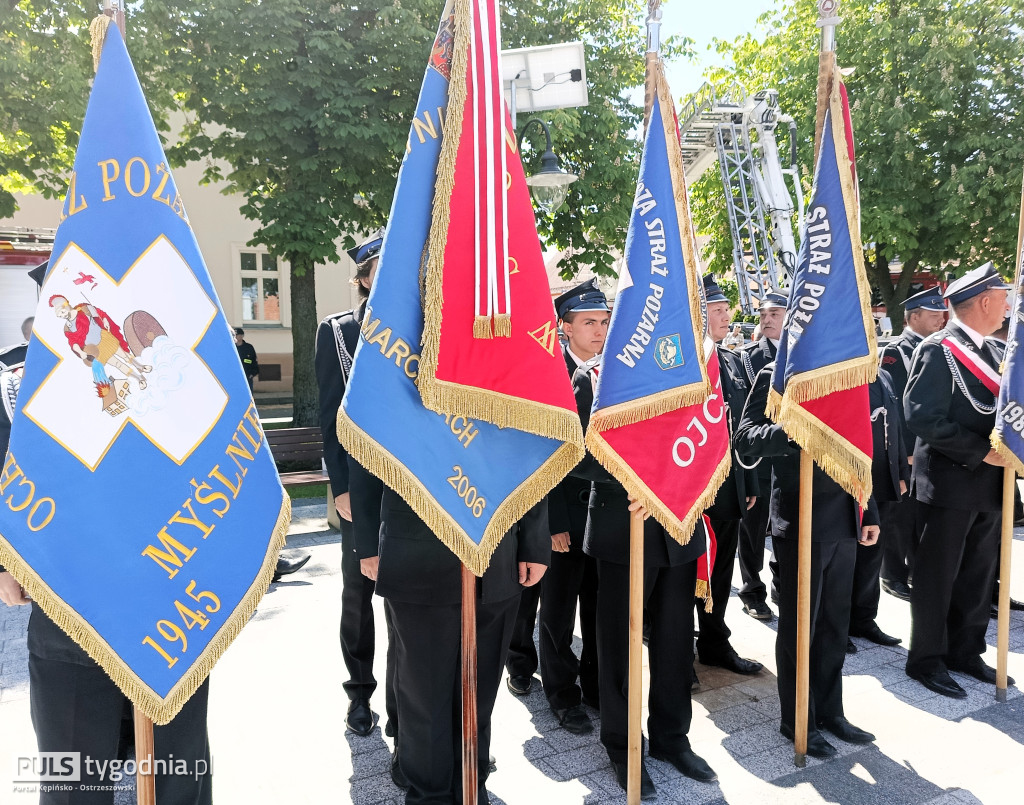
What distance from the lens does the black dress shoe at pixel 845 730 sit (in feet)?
12.7

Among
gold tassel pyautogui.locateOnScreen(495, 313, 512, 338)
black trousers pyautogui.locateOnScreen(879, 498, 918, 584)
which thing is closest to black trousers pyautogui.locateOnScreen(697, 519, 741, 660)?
black trousers pyautogui.locateOnScreen(879, 498, 918, 584)

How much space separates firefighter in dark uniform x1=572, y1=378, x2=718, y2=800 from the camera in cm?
360

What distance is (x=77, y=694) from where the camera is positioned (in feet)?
7.67

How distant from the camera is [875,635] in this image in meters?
5.30

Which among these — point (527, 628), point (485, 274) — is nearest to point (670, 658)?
point (527, 628)

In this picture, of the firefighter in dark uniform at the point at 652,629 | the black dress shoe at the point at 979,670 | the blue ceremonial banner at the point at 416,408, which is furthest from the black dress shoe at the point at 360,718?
the black dress shoe at the point at 979,670

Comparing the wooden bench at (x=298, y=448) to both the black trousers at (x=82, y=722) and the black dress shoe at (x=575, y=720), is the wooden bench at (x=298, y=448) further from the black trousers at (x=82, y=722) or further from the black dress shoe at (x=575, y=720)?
the black trousers at (x=82, y=722)

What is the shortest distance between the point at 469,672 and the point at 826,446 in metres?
1.91

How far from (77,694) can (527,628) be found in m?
2.74

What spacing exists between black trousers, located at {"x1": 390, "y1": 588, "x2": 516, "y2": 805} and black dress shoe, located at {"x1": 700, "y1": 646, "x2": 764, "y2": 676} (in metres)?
2.37

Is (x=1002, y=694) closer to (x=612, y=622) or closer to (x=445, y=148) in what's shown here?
(x=612, y=622)

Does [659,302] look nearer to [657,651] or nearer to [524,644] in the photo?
[657,651]

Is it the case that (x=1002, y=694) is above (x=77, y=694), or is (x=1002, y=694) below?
below

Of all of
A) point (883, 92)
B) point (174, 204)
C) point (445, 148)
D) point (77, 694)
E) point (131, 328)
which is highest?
point (883, 92)
